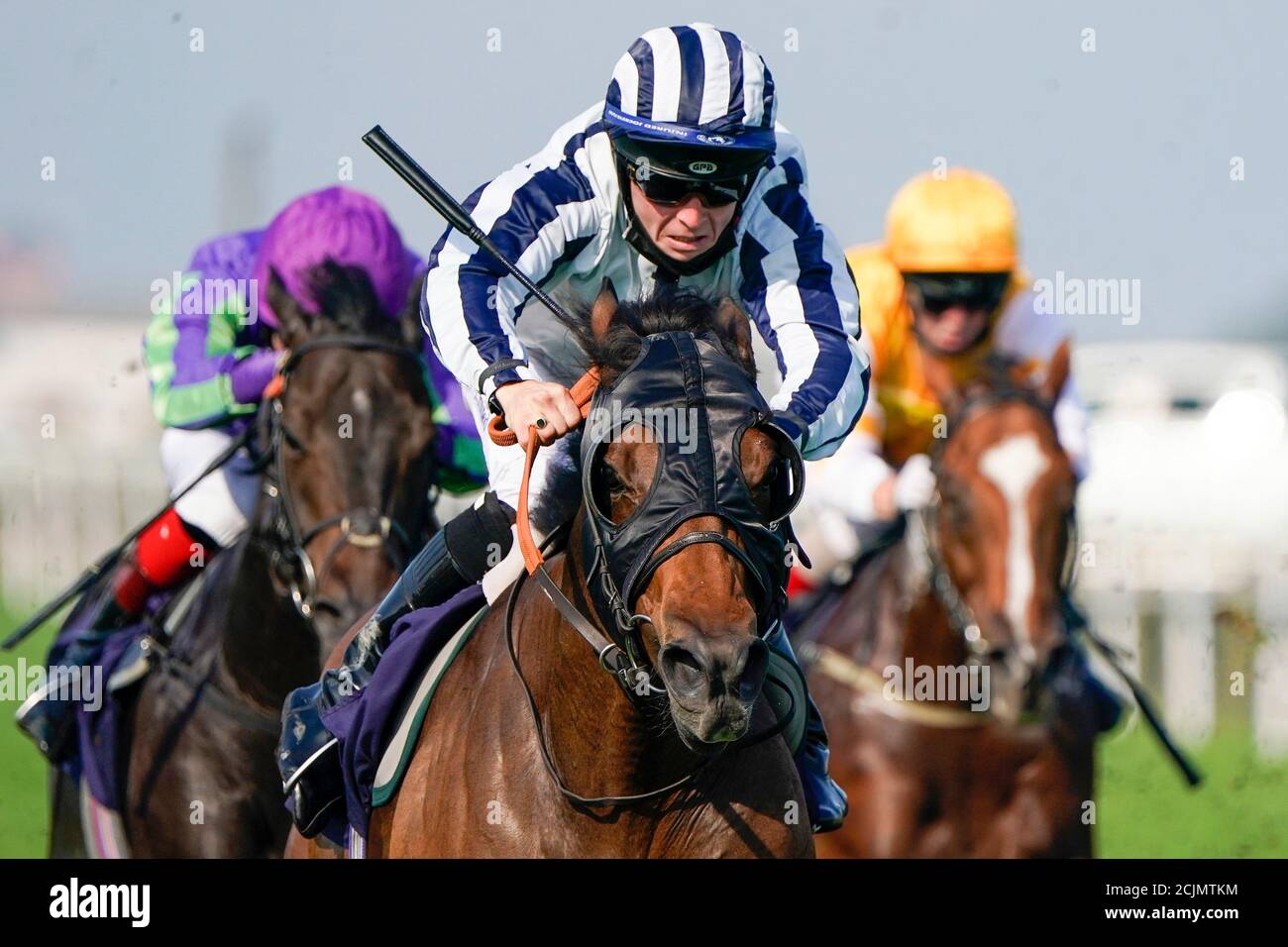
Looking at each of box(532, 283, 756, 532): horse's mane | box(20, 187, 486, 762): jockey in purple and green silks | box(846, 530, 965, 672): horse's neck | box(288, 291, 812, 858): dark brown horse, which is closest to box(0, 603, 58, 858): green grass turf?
box(20, 187, 486, 762): jockey in purple and green silks

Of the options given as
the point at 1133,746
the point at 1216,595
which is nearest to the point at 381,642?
the point at 1133,746

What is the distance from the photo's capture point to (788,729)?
160 inches

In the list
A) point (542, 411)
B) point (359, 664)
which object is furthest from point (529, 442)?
point (359, 664)

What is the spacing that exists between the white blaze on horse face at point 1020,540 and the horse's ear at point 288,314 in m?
2.30

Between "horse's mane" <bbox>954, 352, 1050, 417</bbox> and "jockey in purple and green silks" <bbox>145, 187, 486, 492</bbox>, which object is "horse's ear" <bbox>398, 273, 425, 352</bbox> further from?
"horse's mane" <bbox>954, 352, 1050, 417</bbox>

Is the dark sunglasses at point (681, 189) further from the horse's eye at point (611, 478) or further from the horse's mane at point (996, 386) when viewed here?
the horse's mane at point (996, 386)

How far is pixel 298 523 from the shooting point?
620cm

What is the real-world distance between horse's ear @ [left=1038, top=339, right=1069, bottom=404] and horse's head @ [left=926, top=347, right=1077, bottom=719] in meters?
0.02

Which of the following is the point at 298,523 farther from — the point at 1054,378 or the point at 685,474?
the point at 685,474

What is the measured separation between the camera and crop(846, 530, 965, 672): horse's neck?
22.3 feet

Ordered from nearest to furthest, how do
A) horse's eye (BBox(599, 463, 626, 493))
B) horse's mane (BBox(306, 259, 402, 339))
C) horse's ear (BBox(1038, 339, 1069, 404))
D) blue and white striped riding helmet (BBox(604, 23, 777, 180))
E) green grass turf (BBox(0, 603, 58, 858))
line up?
horse's eye (BBox(599, 463, 626, 493)), blue and white striped riding helmet (BBox(604, 23, 777, 180)), horse's mane (BBox(306, 259, 402, 339)), horse's ear (BBox(1038, 339, 1069, 404)), green grass turf (BBox(0, 603, 58, 858))
